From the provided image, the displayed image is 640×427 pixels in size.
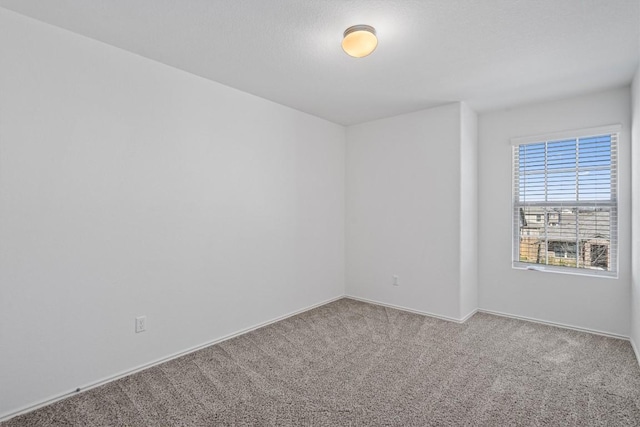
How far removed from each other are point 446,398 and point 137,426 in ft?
6.35

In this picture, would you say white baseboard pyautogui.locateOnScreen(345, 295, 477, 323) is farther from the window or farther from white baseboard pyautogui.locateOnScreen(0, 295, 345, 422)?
white baseboard pyautogui.locateOnScreen(0, 295, 345, 422)

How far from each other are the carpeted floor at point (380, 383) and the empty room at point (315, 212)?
2 centimetres

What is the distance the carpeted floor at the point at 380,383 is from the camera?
2.01m

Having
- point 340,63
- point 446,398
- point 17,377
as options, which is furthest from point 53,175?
point 446,398

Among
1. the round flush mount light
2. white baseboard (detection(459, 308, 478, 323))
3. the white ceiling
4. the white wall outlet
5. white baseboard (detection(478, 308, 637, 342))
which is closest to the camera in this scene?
the white ceiling

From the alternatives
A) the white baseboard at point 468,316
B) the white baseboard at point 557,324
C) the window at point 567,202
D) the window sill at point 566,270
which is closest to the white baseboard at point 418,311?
the white baseboard at point 468,316

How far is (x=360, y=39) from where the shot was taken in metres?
2.18

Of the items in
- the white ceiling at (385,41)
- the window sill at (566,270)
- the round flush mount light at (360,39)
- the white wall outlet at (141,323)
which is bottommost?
the white wall outlet at (141,323)

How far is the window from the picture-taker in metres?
3.35

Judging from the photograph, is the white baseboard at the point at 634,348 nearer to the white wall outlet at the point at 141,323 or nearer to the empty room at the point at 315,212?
the empty room at the point at 315,212

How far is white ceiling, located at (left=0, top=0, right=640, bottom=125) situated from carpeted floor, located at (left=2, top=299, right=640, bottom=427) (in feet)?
8.10

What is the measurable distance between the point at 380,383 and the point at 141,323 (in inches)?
75.3

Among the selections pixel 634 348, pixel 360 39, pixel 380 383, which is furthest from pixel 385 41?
pixel 634 348

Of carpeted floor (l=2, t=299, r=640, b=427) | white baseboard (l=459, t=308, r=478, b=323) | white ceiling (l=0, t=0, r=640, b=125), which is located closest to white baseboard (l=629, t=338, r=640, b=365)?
carpeted floor (l=2, t=299, r=640, b=427)
